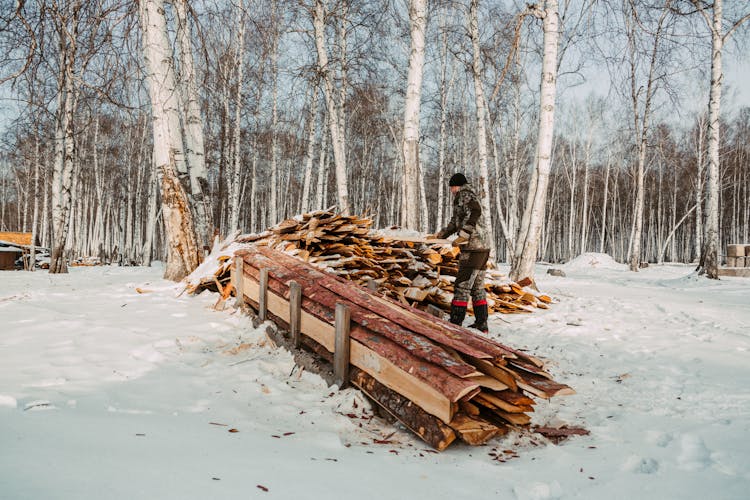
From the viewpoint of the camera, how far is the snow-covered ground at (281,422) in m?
1.73

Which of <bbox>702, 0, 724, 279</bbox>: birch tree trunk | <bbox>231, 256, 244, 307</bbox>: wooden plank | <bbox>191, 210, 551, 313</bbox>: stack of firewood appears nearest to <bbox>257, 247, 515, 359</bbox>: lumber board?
<bbox>231, 256, 244, 307</bbox>: wooden plank

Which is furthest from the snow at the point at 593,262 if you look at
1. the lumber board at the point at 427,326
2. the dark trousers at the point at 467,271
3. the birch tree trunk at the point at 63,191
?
the birch tree trunk at the point at 63,191

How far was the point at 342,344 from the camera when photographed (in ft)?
10.1

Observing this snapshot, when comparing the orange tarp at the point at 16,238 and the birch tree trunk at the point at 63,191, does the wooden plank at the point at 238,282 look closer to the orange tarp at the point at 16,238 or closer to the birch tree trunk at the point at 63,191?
the birch tree trunk at the point at 63,191

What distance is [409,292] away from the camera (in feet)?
18.6

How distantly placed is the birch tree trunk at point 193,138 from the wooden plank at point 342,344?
15.7 feet

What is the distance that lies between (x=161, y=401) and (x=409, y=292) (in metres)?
3.61

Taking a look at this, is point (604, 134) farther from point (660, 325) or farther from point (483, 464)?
point (483, 464)

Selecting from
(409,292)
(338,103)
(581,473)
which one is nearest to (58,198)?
(338,103)

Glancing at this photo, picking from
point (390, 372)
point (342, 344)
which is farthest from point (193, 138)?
point (390, 372)

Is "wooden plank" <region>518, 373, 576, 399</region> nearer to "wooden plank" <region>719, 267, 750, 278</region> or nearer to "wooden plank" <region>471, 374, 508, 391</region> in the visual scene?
"wooden plank" <region>471, 374, 508, 391</region>

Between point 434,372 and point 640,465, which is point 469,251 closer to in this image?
point 434,372

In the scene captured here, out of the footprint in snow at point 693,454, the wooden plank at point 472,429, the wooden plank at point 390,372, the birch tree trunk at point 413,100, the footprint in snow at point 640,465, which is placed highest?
the birch tree trunk at point 413,100

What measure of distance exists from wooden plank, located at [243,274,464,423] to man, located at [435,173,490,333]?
2.10 metres
